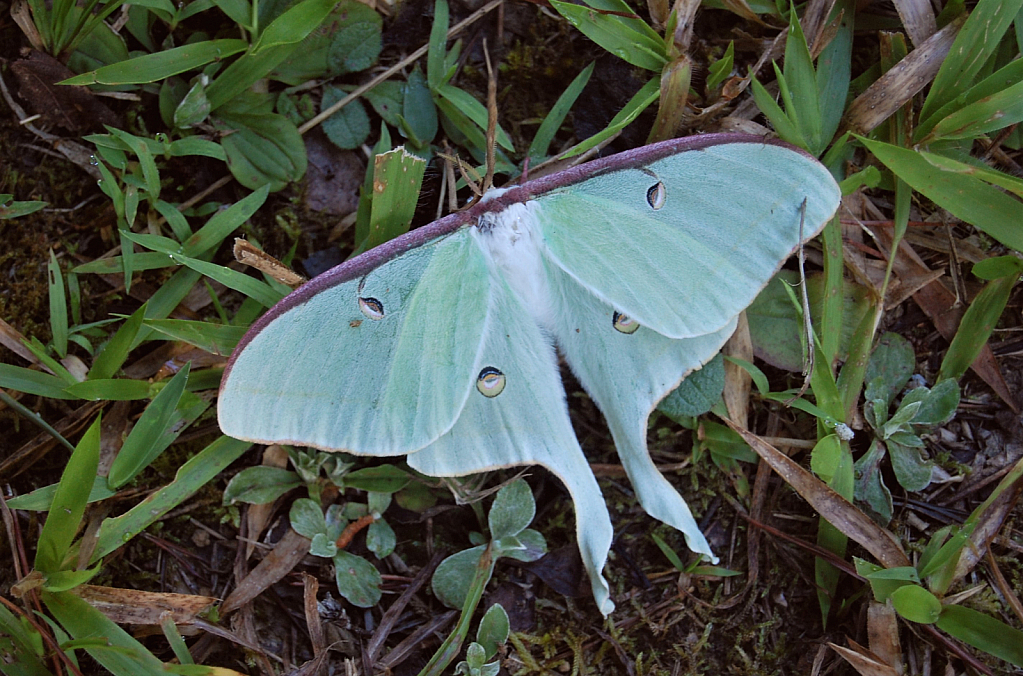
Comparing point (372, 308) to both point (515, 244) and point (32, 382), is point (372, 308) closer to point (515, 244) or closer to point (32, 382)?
point (515, 244)

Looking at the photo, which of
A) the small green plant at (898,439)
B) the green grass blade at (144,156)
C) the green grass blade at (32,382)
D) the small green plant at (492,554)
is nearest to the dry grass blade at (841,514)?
the small green plant at (898,439)

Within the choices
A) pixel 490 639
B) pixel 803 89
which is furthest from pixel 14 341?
pixel 803 89

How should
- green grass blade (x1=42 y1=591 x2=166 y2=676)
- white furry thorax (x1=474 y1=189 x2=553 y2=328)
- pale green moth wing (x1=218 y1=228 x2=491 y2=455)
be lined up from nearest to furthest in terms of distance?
pale green moth wing (x1=218 y1=228 x2=491 y2=455) → white furry thorax (x1=474 y1=189 x2=553 y2=328) → green grass blade (x1=42 y1=591 x2=166 y2=676)

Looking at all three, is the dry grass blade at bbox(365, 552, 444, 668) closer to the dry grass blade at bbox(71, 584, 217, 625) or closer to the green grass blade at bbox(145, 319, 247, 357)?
the dry grass blade at bbox(71, 584, 217, 625)

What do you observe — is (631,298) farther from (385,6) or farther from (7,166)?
(7,166)

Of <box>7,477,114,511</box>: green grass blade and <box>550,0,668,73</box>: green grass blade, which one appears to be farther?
<box>550,0,668,73</box>: green grass blade

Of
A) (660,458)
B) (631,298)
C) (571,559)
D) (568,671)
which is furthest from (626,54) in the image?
(568,671)

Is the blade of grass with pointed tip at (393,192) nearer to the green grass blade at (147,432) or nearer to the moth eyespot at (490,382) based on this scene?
the moth eyespot at (490,382)

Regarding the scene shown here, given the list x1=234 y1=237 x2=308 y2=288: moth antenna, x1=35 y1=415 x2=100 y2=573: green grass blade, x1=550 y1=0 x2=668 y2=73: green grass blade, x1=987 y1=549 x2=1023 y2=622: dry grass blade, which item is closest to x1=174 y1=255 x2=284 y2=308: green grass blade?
x1=234 y1=237 x2=308 y2=288: moth antenna
